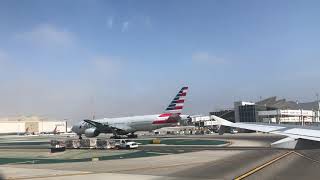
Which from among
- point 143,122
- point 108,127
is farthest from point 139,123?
point 108,127

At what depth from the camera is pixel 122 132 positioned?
96.0 meters

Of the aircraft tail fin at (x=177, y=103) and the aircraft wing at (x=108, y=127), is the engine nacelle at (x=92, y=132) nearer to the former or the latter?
the aircraft wing at (x=108, y=127)

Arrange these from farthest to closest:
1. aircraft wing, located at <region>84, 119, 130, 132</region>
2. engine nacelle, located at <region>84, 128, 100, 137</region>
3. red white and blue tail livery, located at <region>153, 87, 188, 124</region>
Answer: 1. engine nacelle, located at <region>84, 128, 100, 137</region>
2. aircraft wing, located at <region>84, 119, 130, 132</region>
3. red white and blue tail livery, located at <region>153, 87, 188, 124</region>

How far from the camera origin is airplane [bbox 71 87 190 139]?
8944 centimetres

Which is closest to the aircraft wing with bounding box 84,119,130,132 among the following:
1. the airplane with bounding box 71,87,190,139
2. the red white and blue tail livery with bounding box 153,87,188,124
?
the airplane with bounding box 71,87,190,139

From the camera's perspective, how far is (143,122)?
3615 inches

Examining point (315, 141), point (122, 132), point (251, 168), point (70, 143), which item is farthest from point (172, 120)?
point (315, 141)

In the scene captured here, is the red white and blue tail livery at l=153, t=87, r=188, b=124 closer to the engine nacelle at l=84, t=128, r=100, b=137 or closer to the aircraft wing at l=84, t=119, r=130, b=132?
the aircraft wing at l=84, t=119, r=130, b=132

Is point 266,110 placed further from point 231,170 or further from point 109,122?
point 231,170

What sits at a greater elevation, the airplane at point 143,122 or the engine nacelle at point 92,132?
the airplane at point 143,122

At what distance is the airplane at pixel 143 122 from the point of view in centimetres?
8944

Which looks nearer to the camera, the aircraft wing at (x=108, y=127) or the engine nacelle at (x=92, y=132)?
the aircraft wing at (x=108, y=127)

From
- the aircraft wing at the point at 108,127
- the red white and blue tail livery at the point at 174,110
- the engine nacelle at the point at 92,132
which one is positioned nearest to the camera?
the red white and blue tail livery at the point at 174,110

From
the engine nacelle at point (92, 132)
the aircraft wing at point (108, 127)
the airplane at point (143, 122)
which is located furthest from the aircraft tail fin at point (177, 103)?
the engine nacelle at point (92, 132)
